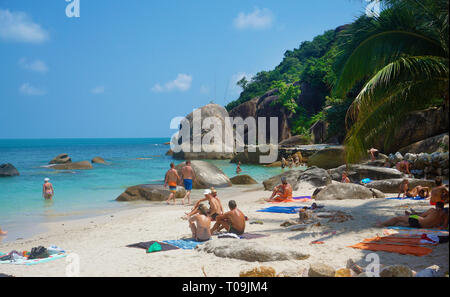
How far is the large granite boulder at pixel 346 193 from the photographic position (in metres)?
11.0

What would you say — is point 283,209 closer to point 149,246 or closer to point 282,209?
point 282,209

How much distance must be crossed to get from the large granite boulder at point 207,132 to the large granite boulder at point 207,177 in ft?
62.6

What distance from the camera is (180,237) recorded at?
7.66 m

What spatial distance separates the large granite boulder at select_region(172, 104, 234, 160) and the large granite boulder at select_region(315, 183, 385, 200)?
Result: 26.2 metres

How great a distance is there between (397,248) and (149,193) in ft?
33.2

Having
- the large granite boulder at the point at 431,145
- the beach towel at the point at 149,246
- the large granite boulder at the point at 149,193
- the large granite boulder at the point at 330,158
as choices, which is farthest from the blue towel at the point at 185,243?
the large granite boulder at the point at 330,158


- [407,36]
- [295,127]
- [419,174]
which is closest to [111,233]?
[407,36]

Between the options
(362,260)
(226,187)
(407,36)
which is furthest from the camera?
(226,187)

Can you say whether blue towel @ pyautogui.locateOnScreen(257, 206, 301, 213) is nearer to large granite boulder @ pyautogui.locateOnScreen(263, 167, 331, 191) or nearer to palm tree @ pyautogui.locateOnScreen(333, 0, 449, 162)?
palm tree @ pyautogui.locateOnScreen(333, 0, 449, 162)

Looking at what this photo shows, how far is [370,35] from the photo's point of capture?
722 cm

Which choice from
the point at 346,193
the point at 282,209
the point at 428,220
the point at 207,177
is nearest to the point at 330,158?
the point at 207,177

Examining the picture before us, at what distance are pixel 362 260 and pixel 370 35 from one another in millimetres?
4203

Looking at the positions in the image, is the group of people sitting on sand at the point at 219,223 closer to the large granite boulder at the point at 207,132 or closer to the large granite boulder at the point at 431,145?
the large granite boulder at the point at 431,145

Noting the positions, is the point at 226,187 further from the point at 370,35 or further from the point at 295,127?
the point at 295,127
